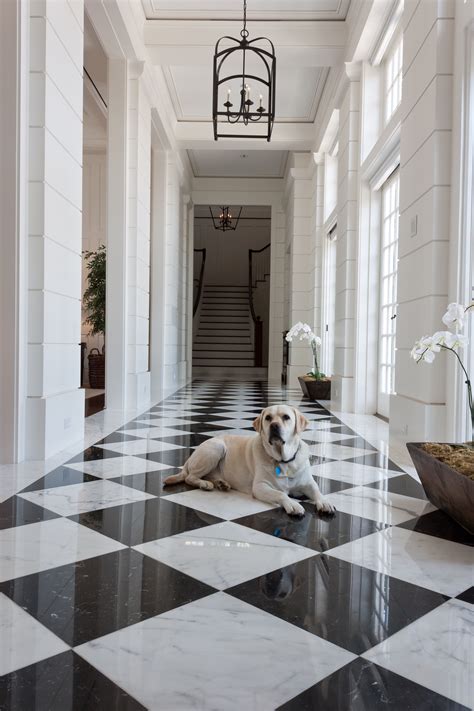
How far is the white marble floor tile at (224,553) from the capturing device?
5.18ft

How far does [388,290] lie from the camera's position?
212 inches

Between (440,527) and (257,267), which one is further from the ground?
(257,267)

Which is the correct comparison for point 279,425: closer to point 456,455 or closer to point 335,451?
point 456,455

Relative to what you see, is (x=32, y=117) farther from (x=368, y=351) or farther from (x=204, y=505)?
(x=368, y=351)

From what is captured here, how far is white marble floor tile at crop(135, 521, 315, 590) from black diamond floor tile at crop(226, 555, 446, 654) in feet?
0.18

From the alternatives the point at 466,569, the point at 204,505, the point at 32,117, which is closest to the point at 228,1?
the point at 32,117

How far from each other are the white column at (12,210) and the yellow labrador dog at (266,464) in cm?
104

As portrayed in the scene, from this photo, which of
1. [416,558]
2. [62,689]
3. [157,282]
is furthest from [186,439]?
[157,282]

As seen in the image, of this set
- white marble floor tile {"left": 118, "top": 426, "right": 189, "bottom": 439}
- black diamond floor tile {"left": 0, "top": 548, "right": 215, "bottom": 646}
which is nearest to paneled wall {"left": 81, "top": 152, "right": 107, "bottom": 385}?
white marble floor tile {"left": 118, "top": 426, "right": 189, "bottom": 439}

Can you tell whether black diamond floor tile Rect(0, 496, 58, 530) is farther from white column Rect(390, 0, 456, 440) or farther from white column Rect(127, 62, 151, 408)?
white column Rect(127, 62, 151, 408)

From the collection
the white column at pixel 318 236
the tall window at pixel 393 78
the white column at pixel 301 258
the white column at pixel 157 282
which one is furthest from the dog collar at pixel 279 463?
the white column at pixel 301 258

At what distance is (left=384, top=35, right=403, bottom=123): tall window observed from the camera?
486 cm

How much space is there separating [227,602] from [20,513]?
3.63ft

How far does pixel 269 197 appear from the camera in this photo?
12219mm
